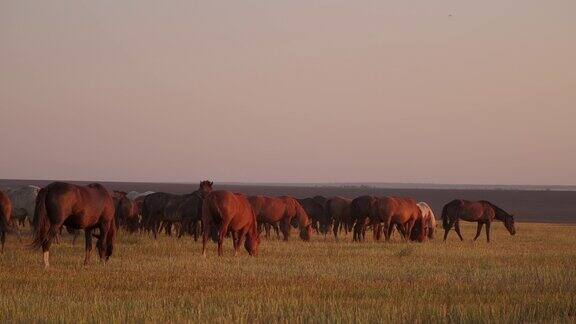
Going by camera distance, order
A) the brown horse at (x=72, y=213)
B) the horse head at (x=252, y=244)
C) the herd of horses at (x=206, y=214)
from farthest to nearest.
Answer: the horse head at (x=252, y=244) < the herd of horses at (x=206, y=214) < the brown horse at (x=72, y=213)

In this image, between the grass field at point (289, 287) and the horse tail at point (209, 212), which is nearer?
the grass field at point (289, 287)

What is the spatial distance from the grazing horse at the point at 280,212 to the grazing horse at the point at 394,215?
2644 mm

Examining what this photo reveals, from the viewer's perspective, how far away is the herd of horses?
58.1 feet

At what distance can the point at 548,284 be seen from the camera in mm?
15516

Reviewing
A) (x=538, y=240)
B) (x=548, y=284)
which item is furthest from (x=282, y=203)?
(x=548, y=284)

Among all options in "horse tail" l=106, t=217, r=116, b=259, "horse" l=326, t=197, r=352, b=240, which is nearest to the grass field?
"horse tail" l=106, t=217, r=116, b=259

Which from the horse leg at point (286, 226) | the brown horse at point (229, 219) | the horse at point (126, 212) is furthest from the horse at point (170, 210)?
the brown horse at point (229, 219)

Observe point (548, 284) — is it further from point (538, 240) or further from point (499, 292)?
point (538, 240)

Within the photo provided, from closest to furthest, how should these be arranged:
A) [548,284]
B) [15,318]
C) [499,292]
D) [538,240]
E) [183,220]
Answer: [15,318] → [499,292] → [548,284] → [183,220] → [538,240]

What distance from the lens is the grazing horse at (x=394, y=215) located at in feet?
100

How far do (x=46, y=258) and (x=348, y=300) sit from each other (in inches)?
293

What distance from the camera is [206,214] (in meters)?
22.3

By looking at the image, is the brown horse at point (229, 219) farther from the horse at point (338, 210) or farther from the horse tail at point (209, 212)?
the horse at point (338, 210)

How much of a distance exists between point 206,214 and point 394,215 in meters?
10.5
